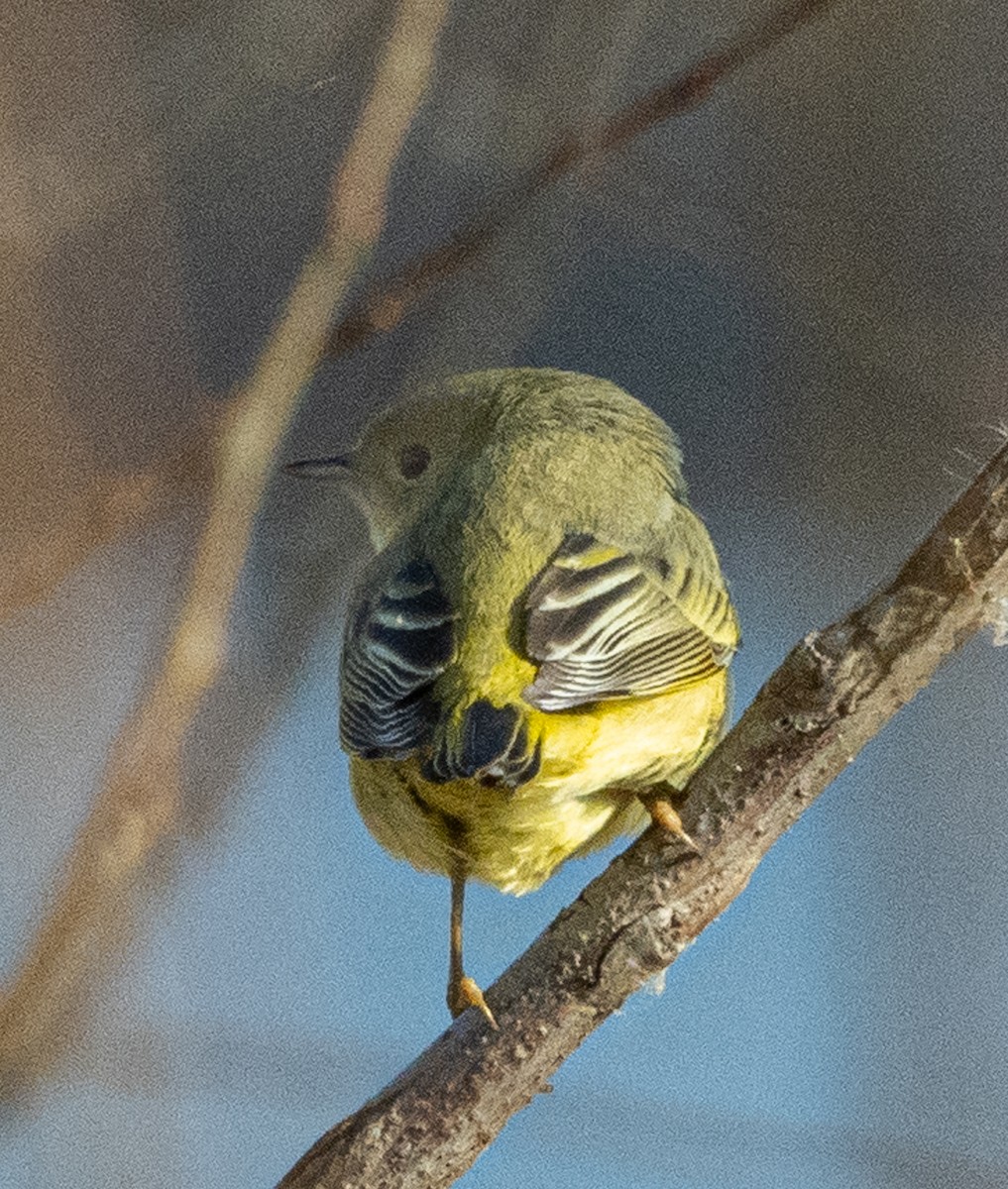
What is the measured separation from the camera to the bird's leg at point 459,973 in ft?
7.20

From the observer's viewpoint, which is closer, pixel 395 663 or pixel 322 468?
pixel 395 663

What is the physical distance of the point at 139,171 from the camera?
227 cm

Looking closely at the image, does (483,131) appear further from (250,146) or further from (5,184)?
(5,184)

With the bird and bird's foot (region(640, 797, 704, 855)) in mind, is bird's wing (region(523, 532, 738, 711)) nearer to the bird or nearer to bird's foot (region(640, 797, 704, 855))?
the bird

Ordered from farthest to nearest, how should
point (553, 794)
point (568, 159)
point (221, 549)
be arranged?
point (553, 794), point (568, 159), point (221, 549)

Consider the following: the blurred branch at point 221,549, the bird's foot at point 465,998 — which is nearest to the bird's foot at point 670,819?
the bird's foot at point 465,998

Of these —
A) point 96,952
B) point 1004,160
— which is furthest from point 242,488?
point 1004,160

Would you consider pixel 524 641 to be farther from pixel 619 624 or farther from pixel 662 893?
pixel 662 893

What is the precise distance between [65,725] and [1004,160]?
8.75ft

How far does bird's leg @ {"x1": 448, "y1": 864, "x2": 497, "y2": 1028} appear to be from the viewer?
2195mm

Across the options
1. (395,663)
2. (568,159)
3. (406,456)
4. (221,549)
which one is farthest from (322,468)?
(221,549)

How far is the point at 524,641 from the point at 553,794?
0.68ft

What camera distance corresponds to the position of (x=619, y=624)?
8.07 ft

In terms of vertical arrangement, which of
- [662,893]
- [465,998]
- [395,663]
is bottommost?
[662,893]
